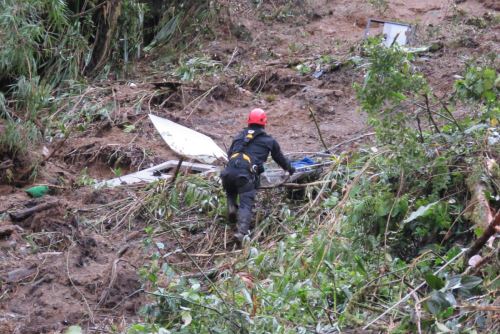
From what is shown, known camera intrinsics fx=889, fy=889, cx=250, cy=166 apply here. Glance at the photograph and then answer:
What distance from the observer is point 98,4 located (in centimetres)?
1238

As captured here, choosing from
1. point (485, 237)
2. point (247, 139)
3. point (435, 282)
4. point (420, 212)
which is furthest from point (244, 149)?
point (435, 282)

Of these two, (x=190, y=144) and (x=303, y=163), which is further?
(x=190, y=144)

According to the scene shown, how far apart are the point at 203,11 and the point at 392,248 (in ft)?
27.3

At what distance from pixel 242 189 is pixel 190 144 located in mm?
1455

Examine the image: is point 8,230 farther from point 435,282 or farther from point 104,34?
point 104,34

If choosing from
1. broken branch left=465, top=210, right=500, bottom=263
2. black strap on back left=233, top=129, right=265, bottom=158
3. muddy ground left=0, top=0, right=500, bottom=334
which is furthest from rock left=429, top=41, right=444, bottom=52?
broken branch left=465, top=210, right=500, bottom=263

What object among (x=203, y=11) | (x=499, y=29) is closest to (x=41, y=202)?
(x=203, y=11)

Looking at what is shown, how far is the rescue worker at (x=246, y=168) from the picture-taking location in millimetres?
7637

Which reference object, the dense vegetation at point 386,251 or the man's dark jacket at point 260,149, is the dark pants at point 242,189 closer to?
the man's dark jacket at point 260,149

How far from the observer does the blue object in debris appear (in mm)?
8250

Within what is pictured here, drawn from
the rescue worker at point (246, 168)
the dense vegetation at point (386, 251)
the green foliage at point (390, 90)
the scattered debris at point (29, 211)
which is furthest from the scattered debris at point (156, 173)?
the green foliage at point (390, 90)

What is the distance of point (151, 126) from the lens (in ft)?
34.7

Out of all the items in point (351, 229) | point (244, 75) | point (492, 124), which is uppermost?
point (492, 124)

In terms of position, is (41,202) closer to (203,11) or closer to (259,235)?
(259,235)
